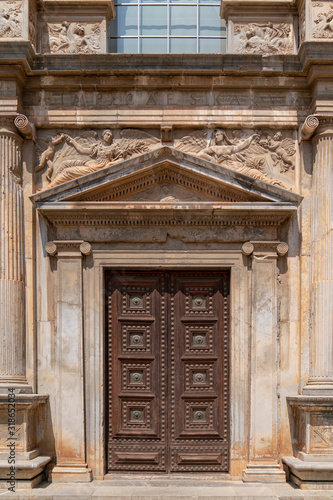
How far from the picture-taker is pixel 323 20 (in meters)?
7.53

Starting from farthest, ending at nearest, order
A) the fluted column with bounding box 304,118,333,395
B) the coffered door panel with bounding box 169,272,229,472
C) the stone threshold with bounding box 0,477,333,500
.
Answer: the coffered door panel with bounding box 169,272,229,472 < the fluted column with bounding box 304,118,333,395 < the stone threshold with bounding box 0,477,333,500

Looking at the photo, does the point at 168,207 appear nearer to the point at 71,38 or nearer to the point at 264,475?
the point at 71,38

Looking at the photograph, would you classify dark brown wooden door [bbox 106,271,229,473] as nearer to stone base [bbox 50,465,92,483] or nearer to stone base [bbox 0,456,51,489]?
stone base [bbox 50,465,92,483]

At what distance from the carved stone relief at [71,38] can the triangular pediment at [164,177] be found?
170cm

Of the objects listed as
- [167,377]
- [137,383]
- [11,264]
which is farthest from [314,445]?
[11,264]

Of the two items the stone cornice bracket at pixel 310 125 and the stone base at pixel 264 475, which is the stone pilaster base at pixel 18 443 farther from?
the stone cornice bracket at pixel 310 125

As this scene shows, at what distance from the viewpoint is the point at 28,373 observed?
299 inches

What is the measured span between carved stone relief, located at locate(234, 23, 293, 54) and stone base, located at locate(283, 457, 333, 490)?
5.28 m

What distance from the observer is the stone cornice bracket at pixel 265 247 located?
24.8 feet

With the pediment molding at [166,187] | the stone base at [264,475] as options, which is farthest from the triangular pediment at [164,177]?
the stone base at [264,475]

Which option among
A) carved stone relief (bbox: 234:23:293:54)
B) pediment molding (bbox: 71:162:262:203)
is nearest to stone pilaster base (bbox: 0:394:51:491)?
pediment molding (bbox: 71:162:262:203)

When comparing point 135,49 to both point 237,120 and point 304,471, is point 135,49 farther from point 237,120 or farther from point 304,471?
point 304,471

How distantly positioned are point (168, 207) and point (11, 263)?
6.92 ft

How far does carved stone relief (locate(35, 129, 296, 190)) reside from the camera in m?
7.80
